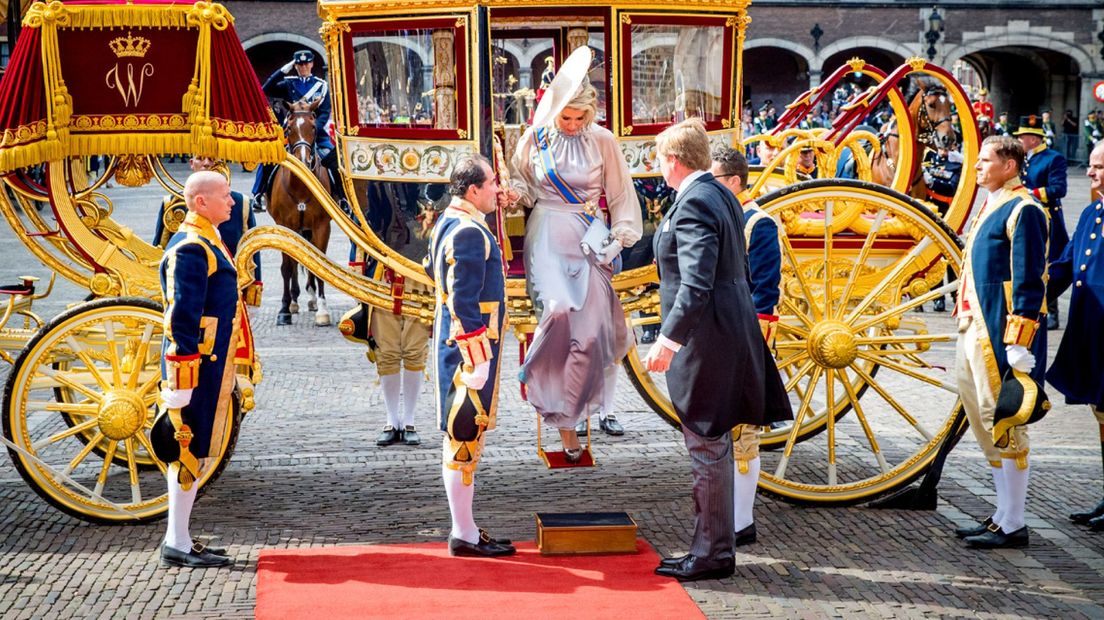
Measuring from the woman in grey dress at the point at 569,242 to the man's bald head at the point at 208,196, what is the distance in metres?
1.52

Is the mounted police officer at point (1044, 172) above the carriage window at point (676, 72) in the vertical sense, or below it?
below

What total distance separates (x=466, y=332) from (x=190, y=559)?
1.47 m

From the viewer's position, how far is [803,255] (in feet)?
22.1

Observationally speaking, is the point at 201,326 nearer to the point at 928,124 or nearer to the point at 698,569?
the point at 698,569

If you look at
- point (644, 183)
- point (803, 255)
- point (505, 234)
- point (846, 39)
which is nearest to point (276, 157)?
point (505, 234)

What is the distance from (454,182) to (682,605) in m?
1.93

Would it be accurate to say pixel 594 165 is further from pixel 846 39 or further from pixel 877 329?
pixel 846 39

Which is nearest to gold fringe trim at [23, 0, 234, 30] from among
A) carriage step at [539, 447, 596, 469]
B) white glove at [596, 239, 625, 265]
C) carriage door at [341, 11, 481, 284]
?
carriage door at [341, 11, 481, 284]

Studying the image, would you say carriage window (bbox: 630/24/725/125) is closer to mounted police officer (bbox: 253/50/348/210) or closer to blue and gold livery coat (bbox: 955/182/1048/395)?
blue and gold livery coat (bbox: 955/182/1048/395)

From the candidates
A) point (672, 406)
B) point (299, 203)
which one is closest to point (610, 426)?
point (672, 406)

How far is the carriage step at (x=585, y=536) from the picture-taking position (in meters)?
5.38

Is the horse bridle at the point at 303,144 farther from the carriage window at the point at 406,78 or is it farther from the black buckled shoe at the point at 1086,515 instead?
the black buckled shoe at the point at 1086,515

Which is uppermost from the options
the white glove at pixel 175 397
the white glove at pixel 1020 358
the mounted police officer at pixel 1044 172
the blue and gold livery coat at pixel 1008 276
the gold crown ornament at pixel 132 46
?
the gold crown ornament at pixel 132 46

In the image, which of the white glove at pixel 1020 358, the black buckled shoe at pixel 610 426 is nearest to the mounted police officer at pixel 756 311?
the white glove at pixel 1020 358
